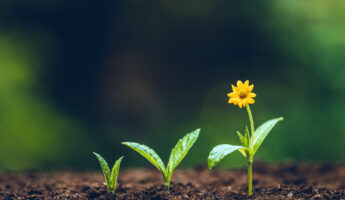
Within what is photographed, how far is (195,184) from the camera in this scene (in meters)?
1.99

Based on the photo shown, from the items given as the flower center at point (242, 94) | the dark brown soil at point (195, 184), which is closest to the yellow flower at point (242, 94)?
the flower center at point (242, 94)

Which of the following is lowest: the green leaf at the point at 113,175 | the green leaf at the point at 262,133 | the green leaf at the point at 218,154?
the green leaf at the point at 113,175

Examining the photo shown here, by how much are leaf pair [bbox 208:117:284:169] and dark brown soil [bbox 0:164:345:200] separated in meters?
0.22

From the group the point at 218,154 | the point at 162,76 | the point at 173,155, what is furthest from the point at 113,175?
the point at 162,76

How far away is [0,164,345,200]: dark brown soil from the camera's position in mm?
1687

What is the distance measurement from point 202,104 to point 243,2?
3.82ft

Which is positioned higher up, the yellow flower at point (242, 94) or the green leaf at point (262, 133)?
the yellow flower at point (242, 94)

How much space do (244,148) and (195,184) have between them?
59cm

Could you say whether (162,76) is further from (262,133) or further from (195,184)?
(262,133)

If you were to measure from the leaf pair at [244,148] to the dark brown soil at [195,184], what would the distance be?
0.73 ft

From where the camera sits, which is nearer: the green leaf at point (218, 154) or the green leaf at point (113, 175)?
the green leaf at point (218, 154)

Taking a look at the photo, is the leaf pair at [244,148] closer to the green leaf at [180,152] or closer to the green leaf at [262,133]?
the green leaf at [262,133]

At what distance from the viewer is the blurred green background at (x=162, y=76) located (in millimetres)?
3738

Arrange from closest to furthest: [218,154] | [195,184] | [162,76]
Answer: [218,154], [195,184], [162,76]
